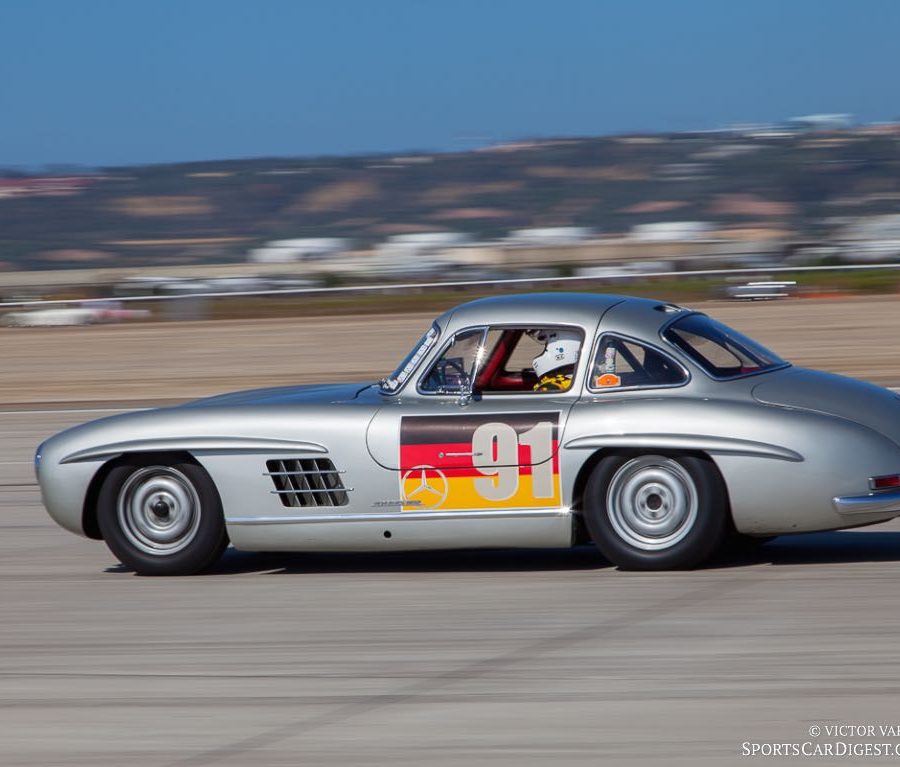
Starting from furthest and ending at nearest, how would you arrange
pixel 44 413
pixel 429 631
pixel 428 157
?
pixel 428 157, pixel 44 413, pixel 429 631

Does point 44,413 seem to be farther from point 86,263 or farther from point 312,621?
point 86,263

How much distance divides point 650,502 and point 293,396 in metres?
1.97

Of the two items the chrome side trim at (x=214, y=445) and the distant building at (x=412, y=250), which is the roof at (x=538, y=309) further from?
the distant building at (x=412, y=250)

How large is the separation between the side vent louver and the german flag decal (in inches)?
13.5

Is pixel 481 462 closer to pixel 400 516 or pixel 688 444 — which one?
pixel 400 516

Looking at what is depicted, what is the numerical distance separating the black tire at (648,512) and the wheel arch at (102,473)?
2007 mm

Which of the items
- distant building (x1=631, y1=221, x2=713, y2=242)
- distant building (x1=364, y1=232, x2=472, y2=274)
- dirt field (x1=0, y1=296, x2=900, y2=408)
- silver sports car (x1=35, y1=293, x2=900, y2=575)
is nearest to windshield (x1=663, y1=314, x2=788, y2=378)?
silver sports car (x1=35, y1=293, x2=900, y2=575)

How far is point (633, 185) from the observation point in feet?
183

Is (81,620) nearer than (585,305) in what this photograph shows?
Yes

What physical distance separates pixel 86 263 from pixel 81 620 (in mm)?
36543

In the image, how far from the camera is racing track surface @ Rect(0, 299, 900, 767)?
444 cm

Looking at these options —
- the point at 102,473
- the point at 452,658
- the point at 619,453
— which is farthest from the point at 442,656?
the point at 102,473

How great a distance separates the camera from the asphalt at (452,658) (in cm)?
443

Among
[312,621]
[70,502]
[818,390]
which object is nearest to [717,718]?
[312,621]
